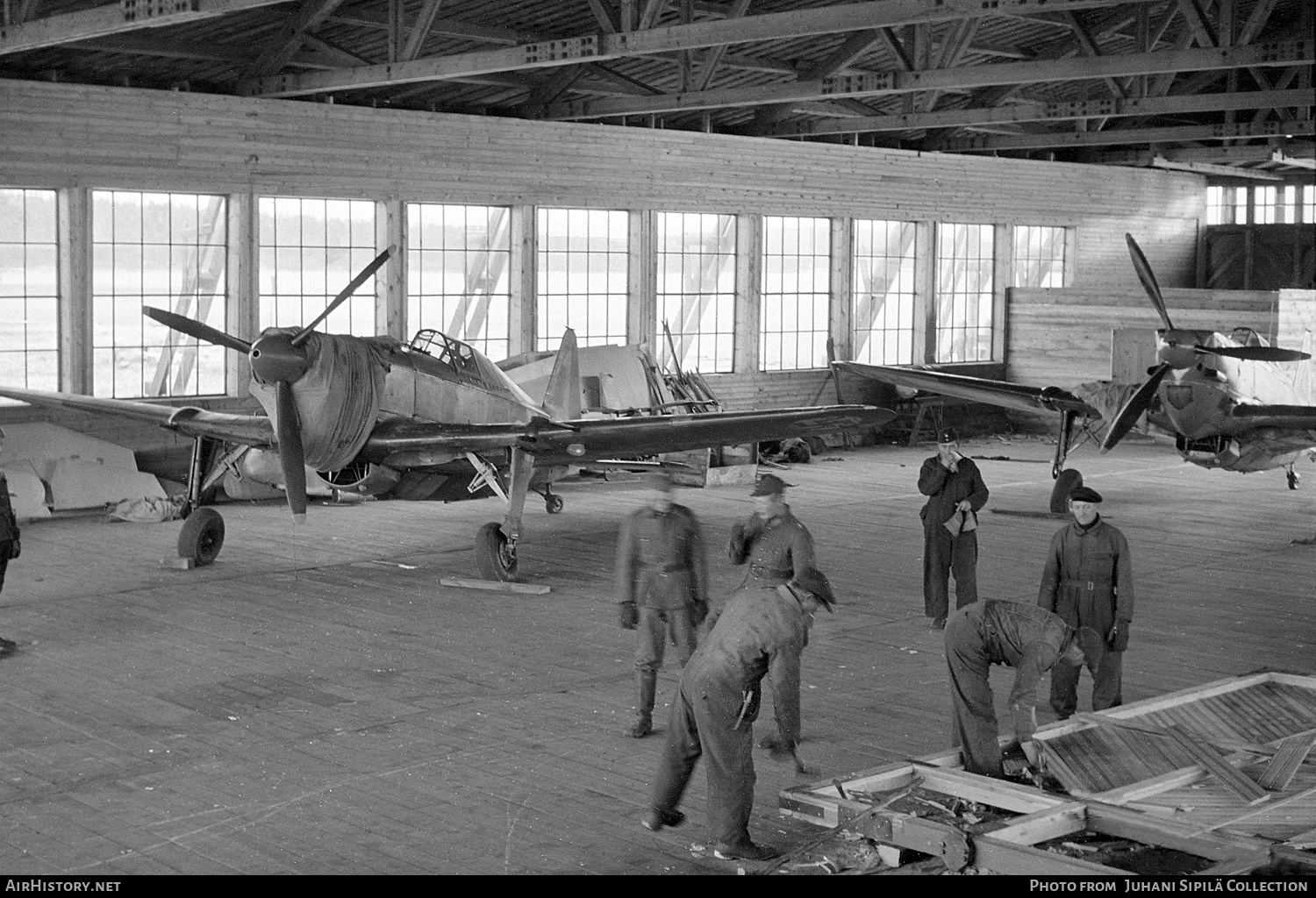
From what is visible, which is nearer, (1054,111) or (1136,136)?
(1054,111)

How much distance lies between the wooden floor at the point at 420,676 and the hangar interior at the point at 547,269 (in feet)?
0.18

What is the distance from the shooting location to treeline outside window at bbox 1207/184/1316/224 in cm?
3584

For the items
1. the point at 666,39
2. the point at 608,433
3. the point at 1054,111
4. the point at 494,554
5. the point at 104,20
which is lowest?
the point at 494,554

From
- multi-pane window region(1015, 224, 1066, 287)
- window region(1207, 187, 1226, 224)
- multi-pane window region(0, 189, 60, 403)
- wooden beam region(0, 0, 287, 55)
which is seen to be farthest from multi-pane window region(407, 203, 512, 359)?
window region(1207, 187, 1226, 224)

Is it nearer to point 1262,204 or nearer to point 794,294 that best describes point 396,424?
point 794,294

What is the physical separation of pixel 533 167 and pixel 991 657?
16.6 metres

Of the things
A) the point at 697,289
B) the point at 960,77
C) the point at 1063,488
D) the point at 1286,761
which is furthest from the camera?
the point at 697,289

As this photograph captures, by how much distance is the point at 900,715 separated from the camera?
9.67 meters

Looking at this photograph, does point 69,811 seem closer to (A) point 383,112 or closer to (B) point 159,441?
(B) point 159,441

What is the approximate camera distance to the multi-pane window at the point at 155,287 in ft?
62.5

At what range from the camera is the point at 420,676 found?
10664 mm

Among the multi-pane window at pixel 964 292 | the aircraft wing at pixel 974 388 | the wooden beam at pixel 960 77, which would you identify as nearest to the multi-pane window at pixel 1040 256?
the multi-pane window at pixel 964 292

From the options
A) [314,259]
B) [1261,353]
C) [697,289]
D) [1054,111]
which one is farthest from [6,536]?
[1054,111]

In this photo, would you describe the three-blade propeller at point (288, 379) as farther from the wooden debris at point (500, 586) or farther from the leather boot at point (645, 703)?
the leather boot at point (645, 703)
